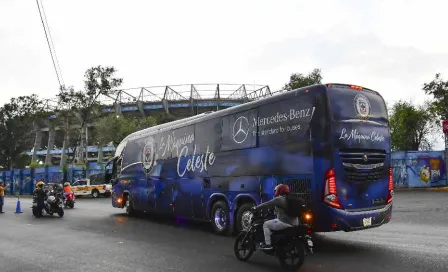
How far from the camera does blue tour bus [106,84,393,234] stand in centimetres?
812

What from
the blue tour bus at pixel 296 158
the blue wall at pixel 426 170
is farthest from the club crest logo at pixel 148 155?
the blue wall at pixel 426 170

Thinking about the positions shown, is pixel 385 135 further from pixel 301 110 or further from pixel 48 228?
pixel 48 228

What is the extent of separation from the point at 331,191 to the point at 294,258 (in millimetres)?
1826

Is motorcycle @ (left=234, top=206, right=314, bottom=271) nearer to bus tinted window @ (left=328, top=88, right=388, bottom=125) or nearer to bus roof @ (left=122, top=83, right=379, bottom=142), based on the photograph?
bus tinted window @ (left=328, top=88, right=388, bottom=125)

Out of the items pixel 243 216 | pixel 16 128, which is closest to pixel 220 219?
pixel 243 216

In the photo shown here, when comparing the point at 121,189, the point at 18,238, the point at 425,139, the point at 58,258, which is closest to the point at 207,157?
the point at 58,258

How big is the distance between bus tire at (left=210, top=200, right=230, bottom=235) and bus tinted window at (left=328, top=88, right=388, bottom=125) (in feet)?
13.4

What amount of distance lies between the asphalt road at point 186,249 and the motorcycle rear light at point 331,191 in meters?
1.05

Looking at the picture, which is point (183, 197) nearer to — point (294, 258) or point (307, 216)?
point (307, 216)

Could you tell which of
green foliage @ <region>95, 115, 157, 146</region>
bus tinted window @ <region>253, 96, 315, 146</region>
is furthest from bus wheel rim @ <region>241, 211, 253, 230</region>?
green foliage @ <region>95, 115, 157, 146</region>

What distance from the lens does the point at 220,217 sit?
1107 cm

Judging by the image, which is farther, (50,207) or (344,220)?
(50,207)

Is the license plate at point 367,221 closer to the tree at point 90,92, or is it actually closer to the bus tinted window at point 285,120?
the bus tinted window at point 285,120

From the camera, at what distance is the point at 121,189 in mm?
16922
